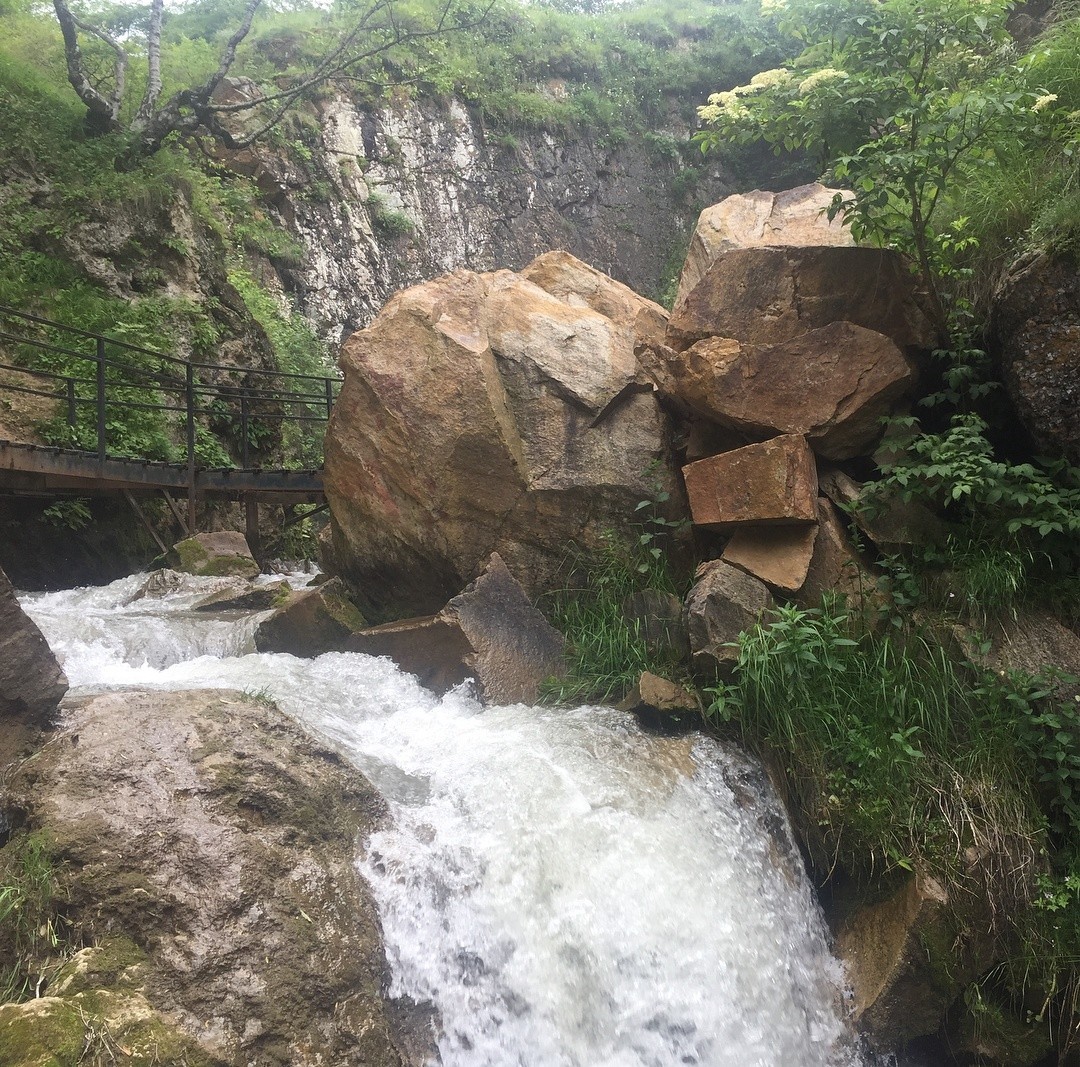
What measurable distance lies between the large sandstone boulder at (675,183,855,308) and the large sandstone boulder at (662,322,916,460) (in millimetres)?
1239

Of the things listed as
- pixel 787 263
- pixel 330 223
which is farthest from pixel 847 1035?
pixel 330 223

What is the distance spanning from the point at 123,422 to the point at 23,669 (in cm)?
715

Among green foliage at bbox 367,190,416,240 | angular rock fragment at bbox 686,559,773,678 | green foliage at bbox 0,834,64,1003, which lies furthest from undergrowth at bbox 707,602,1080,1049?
green foliage at bbox 367,190,416,240

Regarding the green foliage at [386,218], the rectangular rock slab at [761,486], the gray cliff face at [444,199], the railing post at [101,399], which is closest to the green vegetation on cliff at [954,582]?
the rectangular rock slab at [761,486]

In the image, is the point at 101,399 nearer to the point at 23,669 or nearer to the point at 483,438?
the point at 483,438

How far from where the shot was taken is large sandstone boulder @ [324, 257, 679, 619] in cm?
539

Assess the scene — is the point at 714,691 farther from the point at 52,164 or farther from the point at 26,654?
the point at 52,164

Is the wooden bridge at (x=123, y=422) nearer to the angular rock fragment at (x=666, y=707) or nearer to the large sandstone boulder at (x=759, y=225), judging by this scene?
the large sandstone boulder at (x=759, y=225)

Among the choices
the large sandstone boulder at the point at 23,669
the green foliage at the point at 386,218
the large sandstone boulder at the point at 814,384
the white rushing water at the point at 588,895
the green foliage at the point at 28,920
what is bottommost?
the white rushing water at the point at 588,895

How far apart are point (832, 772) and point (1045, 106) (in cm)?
381

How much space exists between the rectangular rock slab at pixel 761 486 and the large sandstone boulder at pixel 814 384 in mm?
184

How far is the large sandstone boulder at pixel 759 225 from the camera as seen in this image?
5.90 m

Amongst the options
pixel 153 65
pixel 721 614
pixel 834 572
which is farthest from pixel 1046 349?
pixel 153 65

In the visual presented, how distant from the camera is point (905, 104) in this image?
4.61 metres
